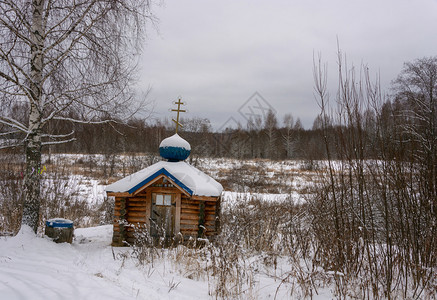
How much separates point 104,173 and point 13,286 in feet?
66.9

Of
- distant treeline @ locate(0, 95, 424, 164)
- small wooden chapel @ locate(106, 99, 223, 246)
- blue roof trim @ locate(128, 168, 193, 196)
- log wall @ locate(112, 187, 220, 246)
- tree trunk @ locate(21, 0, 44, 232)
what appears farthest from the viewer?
log wall @ locate(112, 187, 220, 246)

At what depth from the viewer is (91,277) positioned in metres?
4.43

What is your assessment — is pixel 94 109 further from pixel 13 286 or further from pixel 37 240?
pixel 13 286

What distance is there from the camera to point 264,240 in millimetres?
6988

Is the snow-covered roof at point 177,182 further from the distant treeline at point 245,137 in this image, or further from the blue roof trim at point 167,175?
the distant treeline at point 245,137

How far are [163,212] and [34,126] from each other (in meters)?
3.71

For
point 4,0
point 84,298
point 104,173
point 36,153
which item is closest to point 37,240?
point 36,153

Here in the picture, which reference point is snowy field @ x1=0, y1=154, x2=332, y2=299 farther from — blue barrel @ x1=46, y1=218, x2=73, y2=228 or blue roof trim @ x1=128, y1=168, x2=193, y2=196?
blue roof trim @ x1=128, y1=168, x2=193, y2=196

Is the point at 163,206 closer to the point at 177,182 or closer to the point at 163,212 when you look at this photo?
the point at 163,212

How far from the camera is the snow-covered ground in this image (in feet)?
12.1

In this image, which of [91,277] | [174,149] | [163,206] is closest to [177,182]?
[163,206]

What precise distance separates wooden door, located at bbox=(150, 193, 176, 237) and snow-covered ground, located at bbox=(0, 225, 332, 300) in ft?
4.90

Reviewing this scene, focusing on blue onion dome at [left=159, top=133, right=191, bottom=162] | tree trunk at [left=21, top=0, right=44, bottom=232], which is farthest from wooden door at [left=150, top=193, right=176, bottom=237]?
tree trunk at [left=21, top=0, right=44, bottom=232]

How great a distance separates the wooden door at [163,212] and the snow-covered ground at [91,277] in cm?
149
